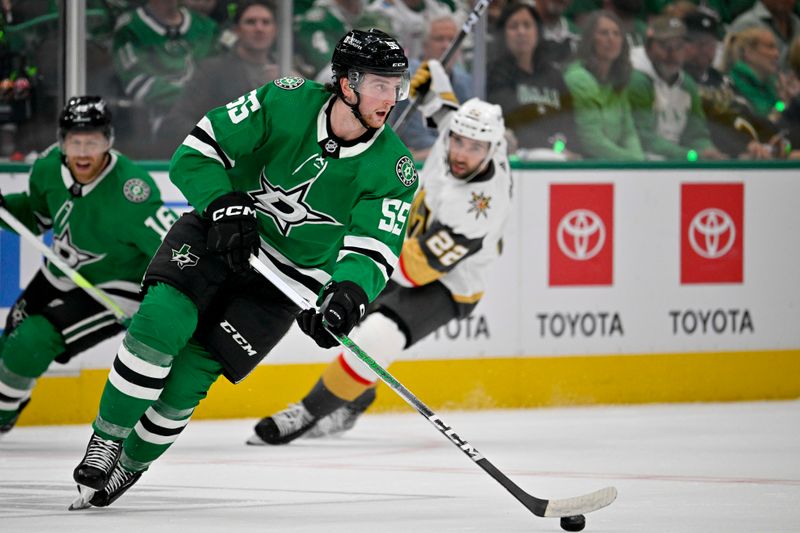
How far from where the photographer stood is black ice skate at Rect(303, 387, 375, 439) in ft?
18.7

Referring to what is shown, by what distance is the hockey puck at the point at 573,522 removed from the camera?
3.55 metres

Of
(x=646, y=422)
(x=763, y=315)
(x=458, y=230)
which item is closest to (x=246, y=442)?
(x=458, y=230)

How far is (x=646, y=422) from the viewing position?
20.3 feet

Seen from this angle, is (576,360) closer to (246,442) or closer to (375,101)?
(246,442)

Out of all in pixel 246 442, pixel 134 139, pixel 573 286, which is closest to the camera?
pixel 246 442

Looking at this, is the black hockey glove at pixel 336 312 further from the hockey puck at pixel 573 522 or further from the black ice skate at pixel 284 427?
the black ice skate at pixel 284 427

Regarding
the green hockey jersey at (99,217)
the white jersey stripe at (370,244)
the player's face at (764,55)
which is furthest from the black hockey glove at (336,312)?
the player's face at (764,55)

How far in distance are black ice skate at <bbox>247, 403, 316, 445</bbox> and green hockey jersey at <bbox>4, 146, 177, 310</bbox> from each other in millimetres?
622

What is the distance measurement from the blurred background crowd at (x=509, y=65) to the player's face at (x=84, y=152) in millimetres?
712

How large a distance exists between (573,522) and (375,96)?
1048 mm

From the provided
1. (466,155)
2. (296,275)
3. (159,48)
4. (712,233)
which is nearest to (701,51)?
(712,233)

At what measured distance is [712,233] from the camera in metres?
6.82

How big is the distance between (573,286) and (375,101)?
9.67 feet

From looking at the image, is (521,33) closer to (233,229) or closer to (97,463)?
(233,229)
